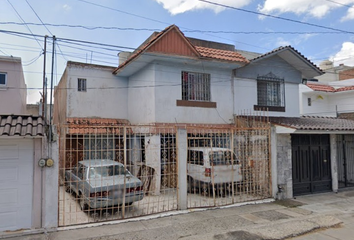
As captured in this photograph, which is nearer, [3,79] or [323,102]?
[3,79]

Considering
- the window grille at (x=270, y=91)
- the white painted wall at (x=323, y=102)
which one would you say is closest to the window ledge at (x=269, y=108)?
the window grille at (x=270, y=91)

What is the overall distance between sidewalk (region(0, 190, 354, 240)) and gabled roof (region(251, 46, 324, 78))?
6.91 metres

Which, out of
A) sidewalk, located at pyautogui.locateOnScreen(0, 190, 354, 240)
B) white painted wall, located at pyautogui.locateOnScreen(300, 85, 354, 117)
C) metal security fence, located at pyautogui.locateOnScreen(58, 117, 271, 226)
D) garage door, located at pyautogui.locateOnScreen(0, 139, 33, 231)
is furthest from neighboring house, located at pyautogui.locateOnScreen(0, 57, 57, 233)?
white painted wall, located at pyautogui.locateOnScreen(300, 85, 354, 117)

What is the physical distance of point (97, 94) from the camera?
1345cm

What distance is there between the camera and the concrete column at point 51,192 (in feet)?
20.2

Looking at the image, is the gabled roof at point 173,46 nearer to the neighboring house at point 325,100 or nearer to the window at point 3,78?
the window at point 3,78

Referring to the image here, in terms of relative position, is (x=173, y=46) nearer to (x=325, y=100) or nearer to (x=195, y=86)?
(x=195, y=86)

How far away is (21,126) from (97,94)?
7564 millimetres

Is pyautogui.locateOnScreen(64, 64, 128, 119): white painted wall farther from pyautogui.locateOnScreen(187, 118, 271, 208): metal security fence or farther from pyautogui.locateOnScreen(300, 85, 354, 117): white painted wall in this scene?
pyautogui.locateOnScreen(300, 85, 354, 117): white painted wall

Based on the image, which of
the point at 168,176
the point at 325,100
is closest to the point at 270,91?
the point at 168,176

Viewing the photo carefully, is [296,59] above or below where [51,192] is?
above

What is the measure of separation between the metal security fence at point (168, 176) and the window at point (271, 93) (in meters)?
3.04

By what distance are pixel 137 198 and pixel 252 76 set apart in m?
8.44

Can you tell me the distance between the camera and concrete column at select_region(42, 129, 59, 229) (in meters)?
6.16
